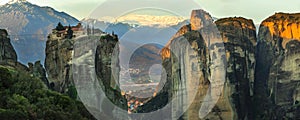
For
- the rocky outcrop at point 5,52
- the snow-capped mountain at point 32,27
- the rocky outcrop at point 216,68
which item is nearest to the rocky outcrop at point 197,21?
the rocky outcrop at point 216,68

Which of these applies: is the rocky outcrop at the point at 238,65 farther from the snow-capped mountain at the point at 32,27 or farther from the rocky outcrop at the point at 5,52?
the rocky outcrop at the point at 5,52

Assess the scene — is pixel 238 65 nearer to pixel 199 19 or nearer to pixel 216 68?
pixel 216 68

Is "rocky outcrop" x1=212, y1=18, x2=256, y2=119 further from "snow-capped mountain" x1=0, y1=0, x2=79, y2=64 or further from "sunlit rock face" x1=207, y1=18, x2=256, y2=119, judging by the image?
"snow-capped mountain" x1=0, y1=0, x2=79, y2=64

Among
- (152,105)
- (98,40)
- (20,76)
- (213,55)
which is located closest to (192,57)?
(213,55)

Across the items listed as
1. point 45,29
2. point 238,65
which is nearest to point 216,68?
point 238,65

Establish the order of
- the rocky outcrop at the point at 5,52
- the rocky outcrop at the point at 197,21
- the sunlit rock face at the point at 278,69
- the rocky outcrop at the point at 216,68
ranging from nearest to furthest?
the rocky outcrop at the point at 5,52 → the sunlit rock face at the point at 278,69 → the rocky outcrop at the point at 216,68 → the rocky outcrop at the point at 197,21

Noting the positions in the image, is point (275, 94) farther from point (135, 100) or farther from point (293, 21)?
point (135, 100)
